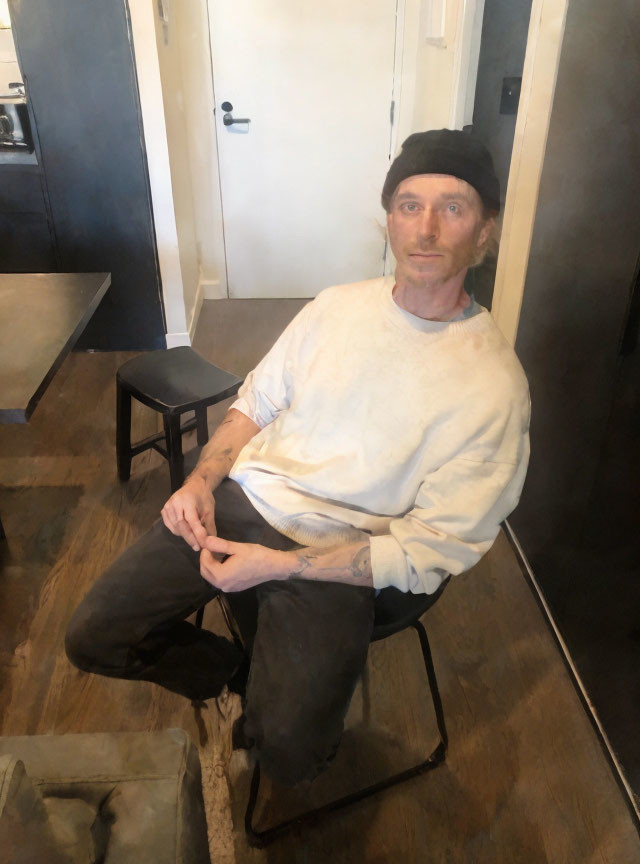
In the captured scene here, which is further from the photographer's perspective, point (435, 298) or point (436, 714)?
point (436, 714)

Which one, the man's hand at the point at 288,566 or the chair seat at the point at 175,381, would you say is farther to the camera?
the chair seat at the point at 175,381

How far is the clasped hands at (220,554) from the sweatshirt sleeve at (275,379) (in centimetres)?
25

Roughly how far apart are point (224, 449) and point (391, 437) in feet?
1.25

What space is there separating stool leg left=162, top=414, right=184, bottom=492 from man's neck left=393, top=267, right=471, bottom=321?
39.6 inches

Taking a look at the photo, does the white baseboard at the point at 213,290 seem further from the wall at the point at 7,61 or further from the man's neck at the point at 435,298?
the man's neck at the point at 435,298

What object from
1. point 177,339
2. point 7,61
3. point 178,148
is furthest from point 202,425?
point 7,61

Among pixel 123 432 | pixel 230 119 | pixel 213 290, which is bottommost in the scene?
pixel 213 290

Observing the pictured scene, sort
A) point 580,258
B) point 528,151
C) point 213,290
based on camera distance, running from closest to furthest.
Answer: point 580,258, point 528,151, point 213,290

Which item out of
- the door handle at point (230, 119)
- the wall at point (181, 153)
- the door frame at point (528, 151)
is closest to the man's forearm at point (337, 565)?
the door frame at point (528, 151)

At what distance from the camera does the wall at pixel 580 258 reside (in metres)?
1.27

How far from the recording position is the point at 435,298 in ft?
3.72

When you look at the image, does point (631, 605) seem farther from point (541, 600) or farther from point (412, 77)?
point (412, 77)

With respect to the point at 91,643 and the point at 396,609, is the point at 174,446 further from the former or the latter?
the point at 396,609

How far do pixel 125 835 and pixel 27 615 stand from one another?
3.67 feet
